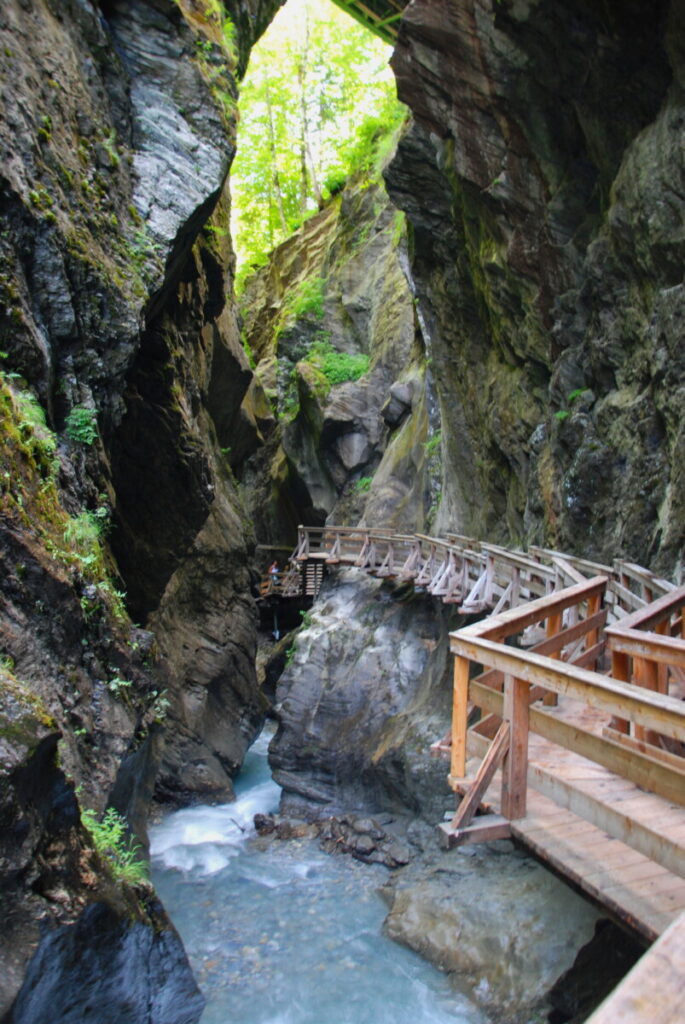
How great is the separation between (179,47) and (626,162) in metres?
7.15

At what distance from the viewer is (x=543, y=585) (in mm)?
10188

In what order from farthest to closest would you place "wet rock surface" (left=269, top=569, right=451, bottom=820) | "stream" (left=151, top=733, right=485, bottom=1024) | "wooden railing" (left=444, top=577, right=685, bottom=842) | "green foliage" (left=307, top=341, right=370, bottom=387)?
"green foliage" (left=307, top=341, right=370, bottom=387)
"wet rock surface" (left=269, top=569, right=451, bottom=820)
"stream" (left=151, top=733, right=485, bottom=1024)
"wooden railing" (left=444, top=577, right=685, bottom=842)

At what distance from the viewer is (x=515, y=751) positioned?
3955mm

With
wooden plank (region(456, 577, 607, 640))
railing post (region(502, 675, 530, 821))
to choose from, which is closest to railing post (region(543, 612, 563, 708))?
wooden plank (region(456, 577, 607, 640))

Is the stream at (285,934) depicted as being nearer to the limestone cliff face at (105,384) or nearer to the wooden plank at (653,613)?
the limestone cliff face at (105,384)

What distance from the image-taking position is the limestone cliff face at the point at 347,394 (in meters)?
25.0

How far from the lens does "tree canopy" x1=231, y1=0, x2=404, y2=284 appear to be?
117 feet

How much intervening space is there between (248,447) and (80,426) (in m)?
15.3

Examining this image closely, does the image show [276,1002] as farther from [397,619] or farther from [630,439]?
[397,619]

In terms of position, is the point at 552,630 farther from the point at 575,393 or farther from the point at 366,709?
the point at 366,709

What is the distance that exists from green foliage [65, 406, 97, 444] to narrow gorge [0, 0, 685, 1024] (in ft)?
0.12

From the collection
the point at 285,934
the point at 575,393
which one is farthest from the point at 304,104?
the point at 285,934

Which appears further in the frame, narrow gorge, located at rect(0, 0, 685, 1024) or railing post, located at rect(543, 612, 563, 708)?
narrow gorge, located at rect(0, 0, 685, 1024)

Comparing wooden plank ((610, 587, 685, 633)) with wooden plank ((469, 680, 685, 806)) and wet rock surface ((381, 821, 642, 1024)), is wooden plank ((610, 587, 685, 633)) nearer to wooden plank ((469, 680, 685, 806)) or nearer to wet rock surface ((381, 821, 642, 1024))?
wooden plank ((469, 680, 685, 806))
